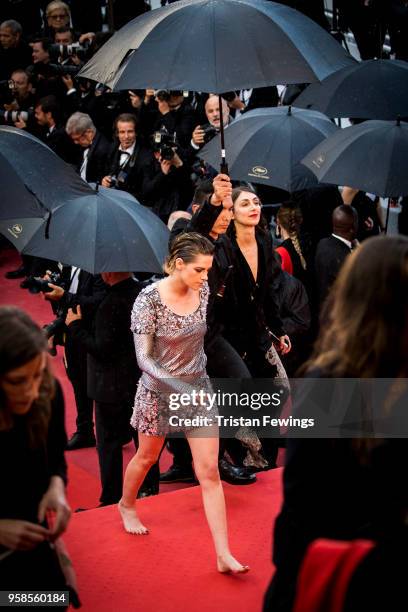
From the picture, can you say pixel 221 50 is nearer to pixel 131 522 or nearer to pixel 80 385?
pixel 131 522

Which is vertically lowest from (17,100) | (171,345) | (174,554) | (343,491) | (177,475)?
(177,475)

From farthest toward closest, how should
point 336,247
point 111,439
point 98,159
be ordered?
point 98,159 → point 336,247 → point 111,439

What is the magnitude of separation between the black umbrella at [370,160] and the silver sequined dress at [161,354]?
7.29 feet

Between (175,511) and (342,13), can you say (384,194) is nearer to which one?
(175,511)

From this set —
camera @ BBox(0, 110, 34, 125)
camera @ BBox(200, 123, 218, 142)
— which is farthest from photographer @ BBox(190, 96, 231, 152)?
camera @ BBox(0, 110, 34, 125)

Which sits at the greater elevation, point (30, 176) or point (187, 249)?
point (30, 176)

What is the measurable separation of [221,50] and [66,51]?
7.04 metres

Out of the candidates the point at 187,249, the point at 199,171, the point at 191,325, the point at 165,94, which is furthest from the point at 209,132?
the point at 191,325

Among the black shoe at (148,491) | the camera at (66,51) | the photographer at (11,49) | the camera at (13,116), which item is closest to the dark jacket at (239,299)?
the black shoe at (148,491)

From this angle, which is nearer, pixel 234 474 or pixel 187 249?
pixel 187 249

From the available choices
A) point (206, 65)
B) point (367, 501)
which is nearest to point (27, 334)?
point (367, 501)

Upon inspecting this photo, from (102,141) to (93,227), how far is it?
396 centimetres

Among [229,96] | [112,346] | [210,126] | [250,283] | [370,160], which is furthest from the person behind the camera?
[229,96]

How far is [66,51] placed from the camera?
38.8 feet
